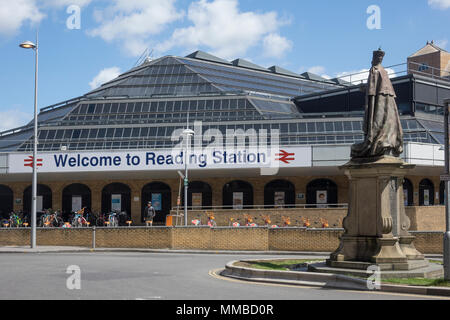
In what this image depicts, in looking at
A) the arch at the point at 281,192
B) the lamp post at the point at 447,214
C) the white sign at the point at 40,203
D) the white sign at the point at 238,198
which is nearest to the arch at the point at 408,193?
the arch at the point at 281,192

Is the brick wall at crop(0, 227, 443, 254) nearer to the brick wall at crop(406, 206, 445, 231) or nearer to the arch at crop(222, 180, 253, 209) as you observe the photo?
the brick wall at crop(406, 206, 445, 231)

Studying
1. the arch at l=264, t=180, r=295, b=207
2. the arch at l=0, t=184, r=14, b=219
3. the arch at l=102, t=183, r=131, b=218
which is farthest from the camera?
the arch at l=0, t=184, r=14, b=219

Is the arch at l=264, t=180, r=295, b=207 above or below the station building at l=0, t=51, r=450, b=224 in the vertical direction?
below

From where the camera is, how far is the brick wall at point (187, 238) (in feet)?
92.0

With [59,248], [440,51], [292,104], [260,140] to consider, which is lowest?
[59,248]

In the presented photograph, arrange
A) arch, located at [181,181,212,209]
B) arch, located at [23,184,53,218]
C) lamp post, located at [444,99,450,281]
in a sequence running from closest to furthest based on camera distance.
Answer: lamp post, located at [444,99,450,281], arch, located at [181,181,212,209], arch, located at [23,184,53,218]

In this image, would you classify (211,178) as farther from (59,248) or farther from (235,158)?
(59,248)

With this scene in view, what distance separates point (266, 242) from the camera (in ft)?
94.3

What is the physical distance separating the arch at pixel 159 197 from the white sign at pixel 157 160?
4.66 m

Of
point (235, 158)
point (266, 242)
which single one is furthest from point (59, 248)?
point (235, 158)

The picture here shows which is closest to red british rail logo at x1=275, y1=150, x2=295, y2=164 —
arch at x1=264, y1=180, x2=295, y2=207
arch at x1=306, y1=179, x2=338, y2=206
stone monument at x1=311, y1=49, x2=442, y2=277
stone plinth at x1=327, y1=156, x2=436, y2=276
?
arch at x1=264, y1=180, x2=295, y2=207

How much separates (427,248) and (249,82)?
101 feet

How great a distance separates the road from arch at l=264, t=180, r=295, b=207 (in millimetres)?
24101

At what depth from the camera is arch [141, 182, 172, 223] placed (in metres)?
44.0
